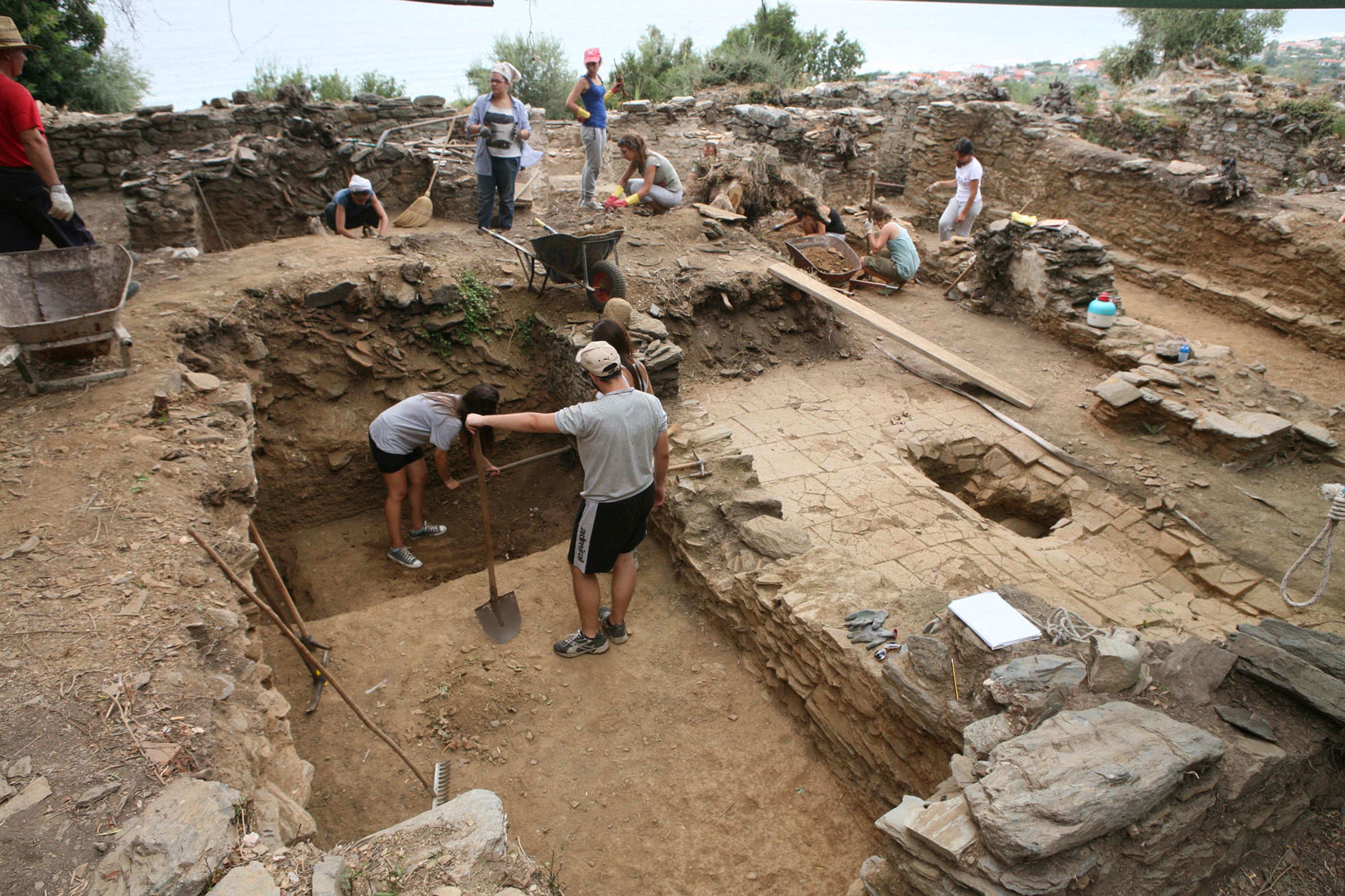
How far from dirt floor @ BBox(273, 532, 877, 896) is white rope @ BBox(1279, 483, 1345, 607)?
3.04 metres

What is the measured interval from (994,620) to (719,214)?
23.0 feet

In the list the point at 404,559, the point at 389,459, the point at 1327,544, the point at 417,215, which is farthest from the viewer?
Answer: the point at 417,215

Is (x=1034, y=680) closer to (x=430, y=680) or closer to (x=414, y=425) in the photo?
(x=430, y=680)

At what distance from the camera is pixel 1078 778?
2404 millimetres

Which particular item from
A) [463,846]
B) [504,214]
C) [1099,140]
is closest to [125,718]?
[463,846]

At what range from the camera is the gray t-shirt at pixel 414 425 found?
5.16 metres

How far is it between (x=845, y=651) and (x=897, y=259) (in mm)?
7083

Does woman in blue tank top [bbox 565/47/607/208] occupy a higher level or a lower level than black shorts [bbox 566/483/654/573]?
higher

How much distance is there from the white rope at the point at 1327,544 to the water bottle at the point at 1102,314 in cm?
328

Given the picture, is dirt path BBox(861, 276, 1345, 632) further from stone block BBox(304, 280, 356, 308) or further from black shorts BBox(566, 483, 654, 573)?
stone block BBox(304, 280, 356, 308)

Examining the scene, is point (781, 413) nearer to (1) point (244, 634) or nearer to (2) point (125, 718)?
(1) point (244, 634)

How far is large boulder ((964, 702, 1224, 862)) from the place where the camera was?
230cm

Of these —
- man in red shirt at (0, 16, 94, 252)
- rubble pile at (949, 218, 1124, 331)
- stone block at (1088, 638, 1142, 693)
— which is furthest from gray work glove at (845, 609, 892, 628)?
man in red shirt at (0, 16, 94, 252)

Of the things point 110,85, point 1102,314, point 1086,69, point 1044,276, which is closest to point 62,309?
point 1044,276
